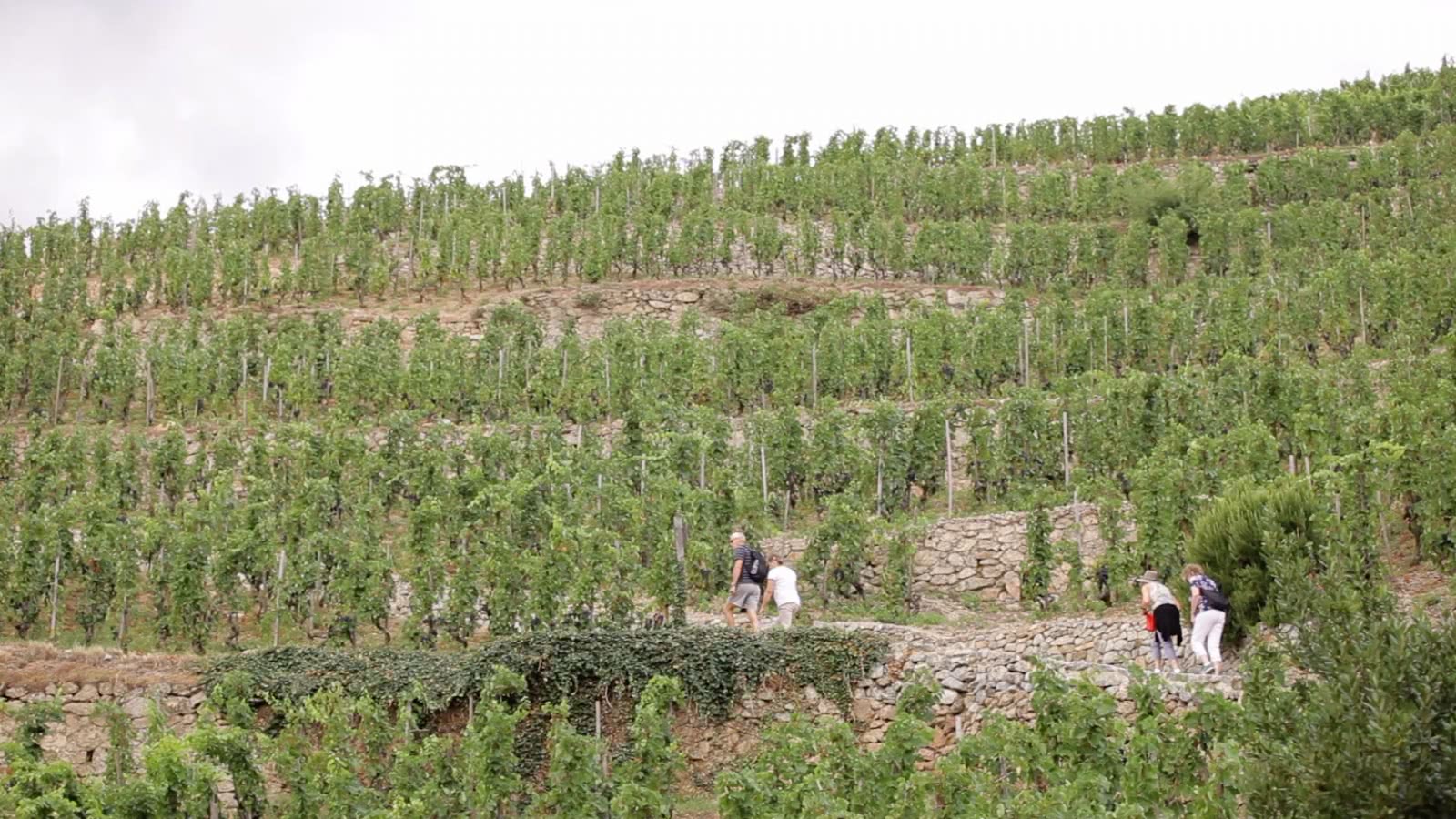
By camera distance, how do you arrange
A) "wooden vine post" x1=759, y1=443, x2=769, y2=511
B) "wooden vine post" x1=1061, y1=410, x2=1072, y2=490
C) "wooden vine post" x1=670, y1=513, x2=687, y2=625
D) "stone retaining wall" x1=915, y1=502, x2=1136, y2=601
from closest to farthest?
Result: "wooden vine post" x1=670, y1=513, x2=687, y2=625 < "stone retaining wall" x1=915, y1=502, x2=1136, y2=601 < "wooden vine post" x1=759, y1=443, x2=769, y2=511 < "wooden vine post" x1=1061, y1=410, x2=1072, y2=490

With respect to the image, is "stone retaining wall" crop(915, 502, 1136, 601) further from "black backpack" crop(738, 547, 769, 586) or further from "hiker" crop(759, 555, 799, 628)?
"black backpack" crop(738, 547, 769, 586)

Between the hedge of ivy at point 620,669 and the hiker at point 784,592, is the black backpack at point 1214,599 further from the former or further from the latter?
the hiker at point 784,592

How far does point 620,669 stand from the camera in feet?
52.9

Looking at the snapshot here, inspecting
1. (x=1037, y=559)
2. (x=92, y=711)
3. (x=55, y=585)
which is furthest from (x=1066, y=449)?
(x=55, y=585)

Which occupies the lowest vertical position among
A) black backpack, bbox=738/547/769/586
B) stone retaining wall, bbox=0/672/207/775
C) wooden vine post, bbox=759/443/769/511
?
stone retaining wall, bbox=0/672/207/775

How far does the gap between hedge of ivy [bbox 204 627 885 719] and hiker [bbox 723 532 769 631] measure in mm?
734

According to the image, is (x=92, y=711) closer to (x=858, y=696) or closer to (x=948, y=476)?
(x=858, y=696)

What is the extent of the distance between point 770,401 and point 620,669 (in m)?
12.2

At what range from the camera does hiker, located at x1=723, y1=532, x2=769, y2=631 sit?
17.0 metres

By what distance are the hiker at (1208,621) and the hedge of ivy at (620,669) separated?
11.3 feet

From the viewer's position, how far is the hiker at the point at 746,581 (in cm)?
1697

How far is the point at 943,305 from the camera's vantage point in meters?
31.1

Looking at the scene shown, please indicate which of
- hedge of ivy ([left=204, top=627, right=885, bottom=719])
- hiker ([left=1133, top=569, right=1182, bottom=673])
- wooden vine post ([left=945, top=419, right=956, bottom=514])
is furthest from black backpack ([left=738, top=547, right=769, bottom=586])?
wooden vine post ([left=945, top=419, right=956, bottom=514])

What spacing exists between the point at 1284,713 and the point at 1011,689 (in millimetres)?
4288
